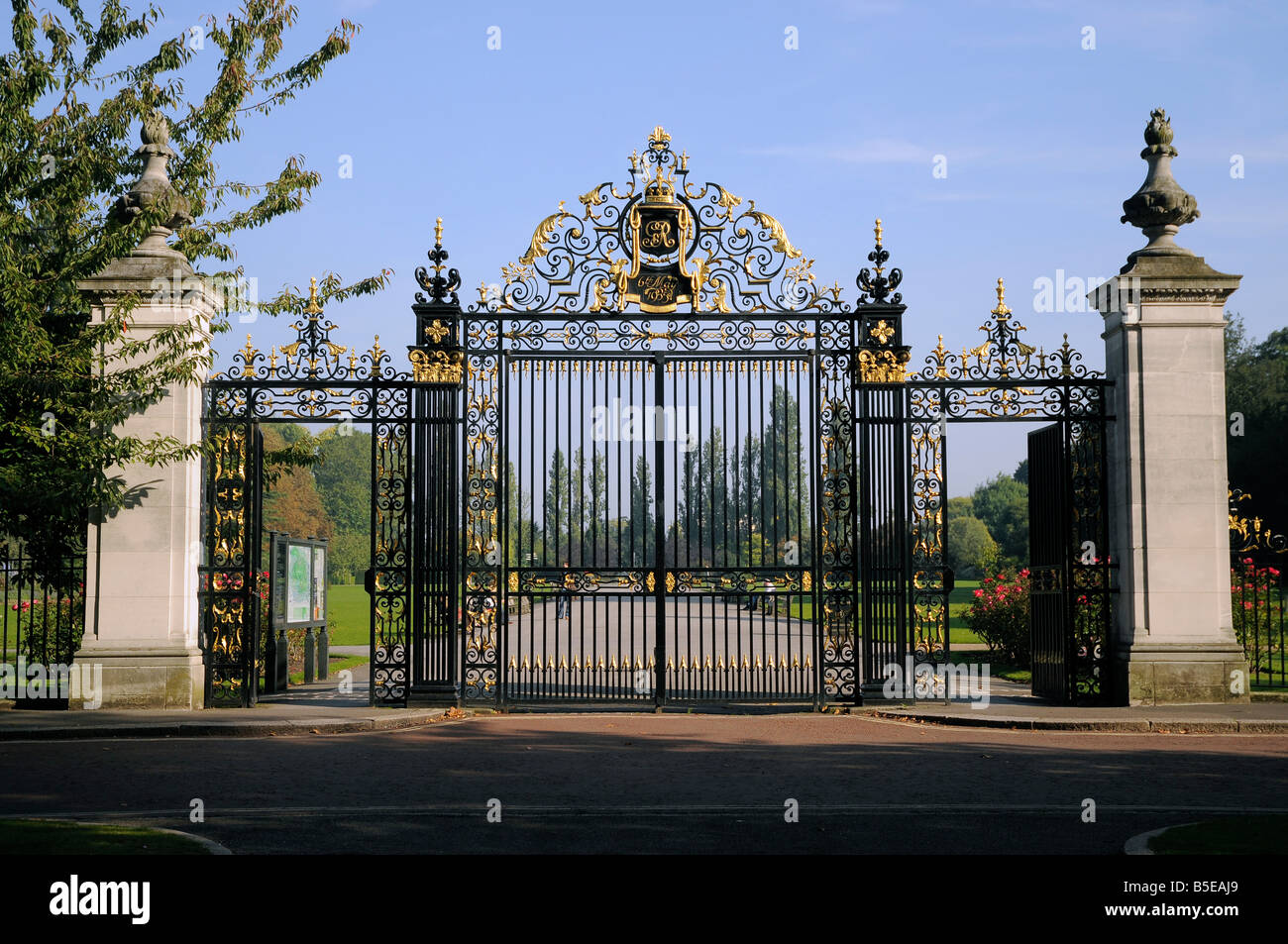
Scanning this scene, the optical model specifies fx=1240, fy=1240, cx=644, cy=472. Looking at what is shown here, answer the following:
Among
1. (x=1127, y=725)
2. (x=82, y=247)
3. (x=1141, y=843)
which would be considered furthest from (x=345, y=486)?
(x=1141, y=843)

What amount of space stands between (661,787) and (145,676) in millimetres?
8545

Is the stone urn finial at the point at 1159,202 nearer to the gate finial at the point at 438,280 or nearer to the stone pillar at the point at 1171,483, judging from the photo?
the stone pillar at the point at 1171,483

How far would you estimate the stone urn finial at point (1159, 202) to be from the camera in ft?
53.2

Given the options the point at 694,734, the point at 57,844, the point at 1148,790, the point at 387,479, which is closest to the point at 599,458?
the point at 387,479

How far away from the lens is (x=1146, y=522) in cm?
1584

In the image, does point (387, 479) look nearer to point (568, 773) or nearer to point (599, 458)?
point (599, 458)

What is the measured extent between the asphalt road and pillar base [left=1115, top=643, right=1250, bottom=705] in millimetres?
1919

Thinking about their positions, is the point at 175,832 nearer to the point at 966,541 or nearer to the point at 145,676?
the point at 145,676

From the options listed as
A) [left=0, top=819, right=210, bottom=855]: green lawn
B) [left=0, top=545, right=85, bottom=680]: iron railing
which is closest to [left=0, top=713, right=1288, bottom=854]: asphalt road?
[left=0, top=819, right=210, bottom=855]: green lawn

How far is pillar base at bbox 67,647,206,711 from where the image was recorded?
15.5 m

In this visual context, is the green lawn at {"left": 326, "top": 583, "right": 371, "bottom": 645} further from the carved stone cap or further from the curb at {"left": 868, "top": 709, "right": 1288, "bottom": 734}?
the carved stone cap

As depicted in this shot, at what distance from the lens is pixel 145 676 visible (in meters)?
15.6

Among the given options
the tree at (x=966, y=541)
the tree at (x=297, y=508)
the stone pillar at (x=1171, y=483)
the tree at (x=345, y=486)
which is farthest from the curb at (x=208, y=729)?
the tree at (x=345, y=486)

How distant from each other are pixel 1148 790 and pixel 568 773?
471cm
